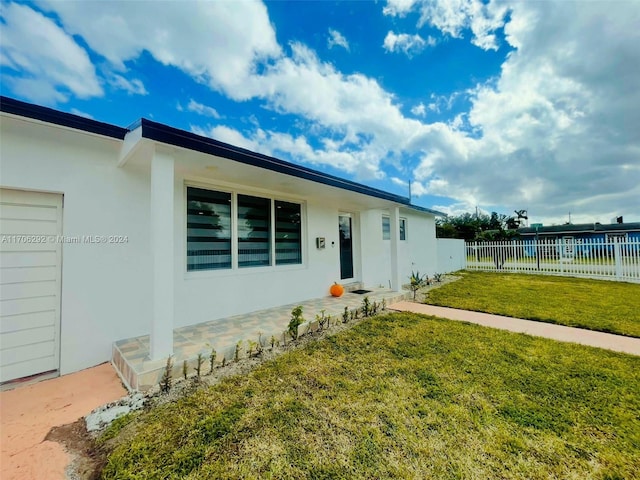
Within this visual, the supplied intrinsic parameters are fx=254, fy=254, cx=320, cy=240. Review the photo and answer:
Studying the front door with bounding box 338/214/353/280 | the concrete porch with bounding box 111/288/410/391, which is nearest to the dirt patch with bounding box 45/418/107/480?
the concrete porch with bounding box 111/288/410/391

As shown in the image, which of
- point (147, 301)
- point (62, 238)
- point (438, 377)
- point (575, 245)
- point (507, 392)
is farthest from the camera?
point (575, 245)

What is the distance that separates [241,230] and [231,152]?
2.24 metres

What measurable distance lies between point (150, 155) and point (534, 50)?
10590mm

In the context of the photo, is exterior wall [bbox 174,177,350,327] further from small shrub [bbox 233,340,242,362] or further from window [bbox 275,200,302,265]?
small shrub [bbox 233,340,242,362]

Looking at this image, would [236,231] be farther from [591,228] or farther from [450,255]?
[591,228]

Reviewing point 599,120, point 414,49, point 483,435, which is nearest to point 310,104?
point 414,49

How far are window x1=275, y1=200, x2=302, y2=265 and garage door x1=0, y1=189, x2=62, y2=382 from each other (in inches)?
160

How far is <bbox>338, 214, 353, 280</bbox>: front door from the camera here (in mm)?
8773

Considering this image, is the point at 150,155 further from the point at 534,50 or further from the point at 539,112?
the point at 539,112

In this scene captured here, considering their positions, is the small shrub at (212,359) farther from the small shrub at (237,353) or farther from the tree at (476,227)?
the tree at (476,227)

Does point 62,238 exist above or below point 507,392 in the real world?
above

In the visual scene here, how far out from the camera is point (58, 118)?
3455 millimetres

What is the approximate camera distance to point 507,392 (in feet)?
10.1

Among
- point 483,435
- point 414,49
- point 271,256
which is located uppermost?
point 414,49
